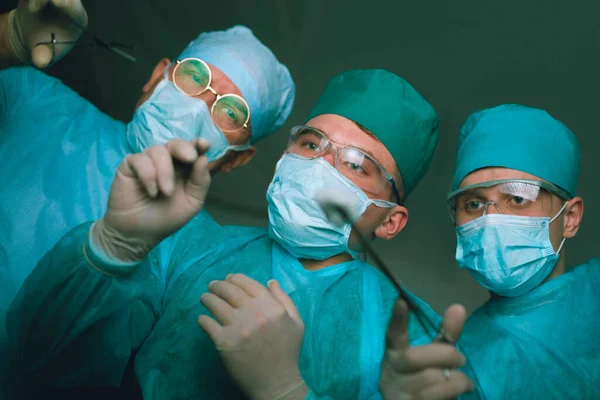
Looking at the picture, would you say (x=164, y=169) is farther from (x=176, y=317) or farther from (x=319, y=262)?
(x=319, y=262)

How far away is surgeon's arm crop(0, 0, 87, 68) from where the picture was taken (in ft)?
5.68

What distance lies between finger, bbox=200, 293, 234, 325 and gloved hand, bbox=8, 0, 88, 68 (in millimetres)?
887

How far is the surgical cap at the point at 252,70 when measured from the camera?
199 cm

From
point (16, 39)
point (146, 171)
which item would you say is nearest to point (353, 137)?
point (146, 171)

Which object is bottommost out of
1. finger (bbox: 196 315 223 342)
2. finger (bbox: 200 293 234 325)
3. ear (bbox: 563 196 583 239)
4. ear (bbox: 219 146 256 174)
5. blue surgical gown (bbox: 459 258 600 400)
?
blue surgical gown (bbox: 459 258 600 400)

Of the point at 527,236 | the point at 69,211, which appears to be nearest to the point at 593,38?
the point at 527,236

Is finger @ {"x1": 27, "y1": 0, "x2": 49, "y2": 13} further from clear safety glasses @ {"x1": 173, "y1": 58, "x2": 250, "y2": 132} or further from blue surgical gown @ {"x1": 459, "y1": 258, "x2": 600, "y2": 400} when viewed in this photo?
blue surgical gown @ {"x1": 459, "y1": 258, "x2": 600, "y2": 400}

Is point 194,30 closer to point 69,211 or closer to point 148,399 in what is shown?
point 69,211

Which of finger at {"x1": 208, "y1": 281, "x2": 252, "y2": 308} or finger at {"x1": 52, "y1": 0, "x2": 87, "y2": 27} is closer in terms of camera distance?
finger at {"x1": 208, "y1": 281, "x2": 252, "y2": 308}

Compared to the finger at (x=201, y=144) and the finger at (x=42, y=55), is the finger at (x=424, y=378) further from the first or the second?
the finger at (x=42, y=55)

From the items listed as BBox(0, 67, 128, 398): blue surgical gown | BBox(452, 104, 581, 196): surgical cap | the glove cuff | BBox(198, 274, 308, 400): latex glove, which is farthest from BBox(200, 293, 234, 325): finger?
the glove cuff

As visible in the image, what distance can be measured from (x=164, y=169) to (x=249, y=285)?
0.33 metres

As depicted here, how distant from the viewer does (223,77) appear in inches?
77.4

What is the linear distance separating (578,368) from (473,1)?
4.59ft
